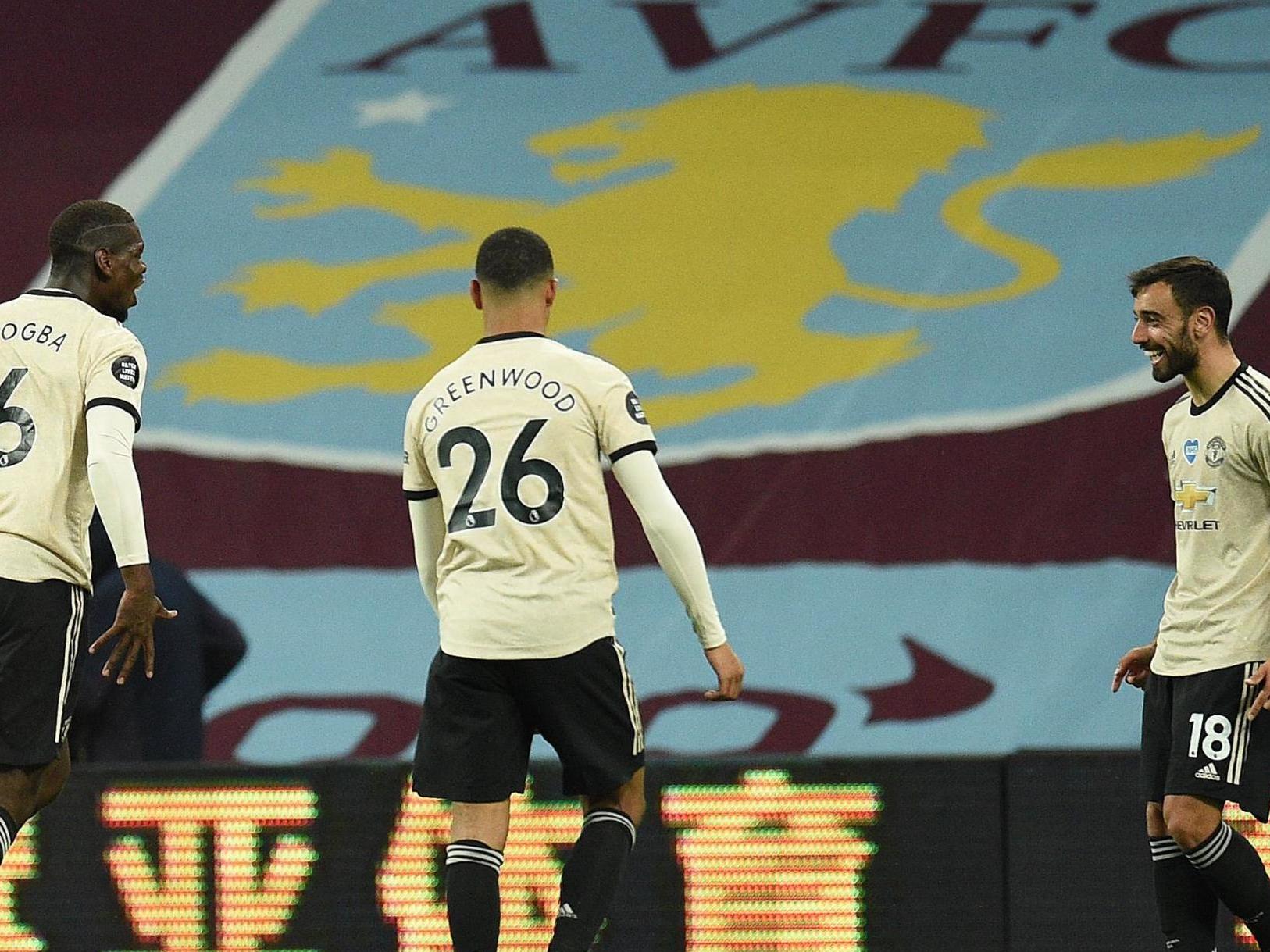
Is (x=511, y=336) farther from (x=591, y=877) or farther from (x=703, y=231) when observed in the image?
(x=703, y=231)

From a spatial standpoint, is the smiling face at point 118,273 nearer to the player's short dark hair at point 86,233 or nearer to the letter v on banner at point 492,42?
the player's short dark hair at point 86,233

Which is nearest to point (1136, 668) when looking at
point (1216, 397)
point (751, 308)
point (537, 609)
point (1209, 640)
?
point (1209, 640)

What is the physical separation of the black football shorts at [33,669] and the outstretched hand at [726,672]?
1.38 meters

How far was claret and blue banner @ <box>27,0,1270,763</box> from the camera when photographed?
805 centimetres

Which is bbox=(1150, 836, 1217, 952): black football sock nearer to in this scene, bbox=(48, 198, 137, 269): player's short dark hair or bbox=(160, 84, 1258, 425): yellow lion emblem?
bbox=(48, 198, 137, 269): player's short dark hair

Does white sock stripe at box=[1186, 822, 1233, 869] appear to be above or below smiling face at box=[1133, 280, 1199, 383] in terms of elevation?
below

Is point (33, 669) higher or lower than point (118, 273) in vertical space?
lower

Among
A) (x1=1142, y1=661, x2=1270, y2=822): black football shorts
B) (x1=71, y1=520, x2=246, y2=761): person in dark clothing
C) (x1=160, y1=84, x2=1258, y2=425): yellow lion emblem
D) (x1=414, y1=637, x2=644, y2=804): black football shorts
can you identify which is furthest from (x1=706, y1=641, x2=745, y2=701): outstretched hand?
(x1=160, y1=84, x2=1258, y2=425): yellow lion emblem

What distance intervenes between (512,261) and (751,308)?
13.6 feet

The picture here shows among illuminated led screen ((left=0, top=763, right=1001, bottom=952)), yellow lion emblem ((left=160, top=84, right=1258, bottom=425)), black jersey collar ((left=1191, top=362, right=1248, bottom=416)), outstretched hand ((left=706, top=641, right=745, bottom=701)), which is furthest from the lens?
yellow lion emblem ((left=160, top=84, right=1258, bottom=425))

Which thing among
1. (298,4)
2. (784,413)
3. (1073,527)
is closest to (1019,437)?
(1073,527)

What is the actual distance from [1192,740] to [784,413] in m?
4.00

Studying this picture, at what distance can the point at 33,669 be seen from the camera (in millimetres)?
4148

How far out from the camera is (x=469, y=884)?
397 centimetres
